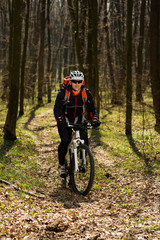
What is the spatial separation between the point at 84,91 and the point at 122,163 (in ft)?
10.5

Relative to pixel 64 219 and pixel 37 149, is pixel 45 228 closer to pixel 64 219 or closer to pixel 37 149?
pixel 64 219

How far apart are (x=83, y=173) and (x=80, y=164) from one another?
0.74ft

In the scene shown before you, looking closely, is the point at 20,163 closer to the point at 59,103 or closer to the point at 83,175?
the point at 83,175

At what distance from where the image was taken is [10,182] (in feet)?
21.5

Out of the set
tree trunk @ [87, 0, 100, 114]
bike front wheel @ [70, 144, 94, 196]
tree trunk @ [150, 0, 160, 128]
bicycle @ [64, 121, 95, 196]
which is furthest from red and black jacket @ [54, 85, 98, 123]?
tree trunk @ [150, 0, 160, 128]

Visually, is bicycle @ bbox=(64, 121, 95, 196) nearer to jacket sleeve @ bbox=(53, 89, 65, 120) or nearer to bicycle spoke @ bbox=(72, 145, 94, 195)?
bicycle spoke @ bbox=(72, 145, 94, 195)

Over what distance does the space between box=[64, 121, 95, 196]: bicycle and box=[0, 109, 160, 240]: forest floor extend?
0.84 ft

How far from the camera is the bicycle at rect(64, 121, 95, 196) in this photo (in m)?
5.98

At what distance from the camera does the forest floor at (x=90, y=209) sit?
172 inches

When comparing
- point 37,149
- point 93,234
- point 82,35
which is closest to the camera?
point 93,234

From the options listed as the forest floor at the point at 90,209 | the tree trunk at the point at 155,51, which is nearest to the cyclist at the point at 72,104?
the forest floor at the point at 90,209

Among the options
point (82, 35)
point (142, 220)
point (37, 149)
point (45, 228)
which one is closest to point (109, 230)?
point (142, 220)

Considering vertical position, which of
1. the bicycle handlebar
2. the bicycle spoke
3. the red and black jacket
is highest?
the red and black jacket

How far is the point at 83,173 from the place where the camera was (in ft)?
20.4
